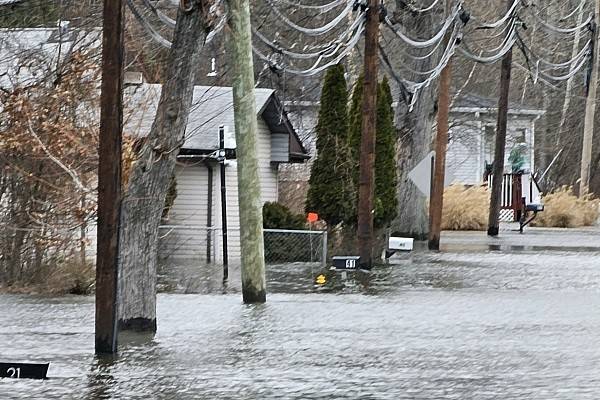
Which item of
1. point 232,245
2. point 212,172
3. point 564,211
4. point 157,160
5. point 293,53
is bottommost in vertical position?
point 232,245

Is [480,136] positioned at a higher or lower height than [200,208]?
higher

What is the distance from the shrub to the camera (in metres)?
30.5

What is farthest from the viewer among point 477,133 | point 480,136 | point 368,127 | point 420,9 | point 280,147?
point 480,136

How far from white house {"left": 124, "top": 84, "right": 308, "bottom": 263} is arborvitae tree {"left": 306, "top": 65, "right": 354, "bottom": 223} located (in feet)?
5.28

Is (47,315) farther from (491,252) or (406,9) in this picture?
(406,9)

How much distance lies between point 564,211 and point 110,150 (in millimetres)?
40347

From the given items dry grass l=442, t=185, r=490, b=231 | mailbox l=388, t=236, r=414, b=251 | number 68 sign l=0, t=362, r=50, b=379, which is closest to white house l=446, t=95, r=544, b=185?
dry grass l=442, t=185, r=490, b=231

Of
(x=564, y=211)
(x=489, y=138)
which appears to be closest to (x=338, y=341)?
(x=564, y=211)

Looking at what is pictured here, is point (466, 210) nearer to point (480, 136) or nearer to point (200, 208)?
point (480, 136)

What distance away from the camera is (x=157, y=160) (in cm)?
1530

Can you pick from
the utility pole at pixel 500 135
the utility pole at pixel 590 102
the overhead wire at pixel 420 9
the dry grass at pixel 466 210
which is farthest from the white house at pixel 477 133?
the overhead wire at pixel 420 9

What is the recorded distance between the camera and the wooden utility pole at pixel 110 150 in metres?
13.3

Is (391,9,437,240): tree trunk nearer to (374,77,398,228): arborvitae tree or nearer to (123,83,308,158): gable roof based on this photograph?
(123,83,308,158): gable roof

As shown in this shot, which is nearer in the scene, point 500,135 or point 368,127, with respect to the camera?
point 368,127
